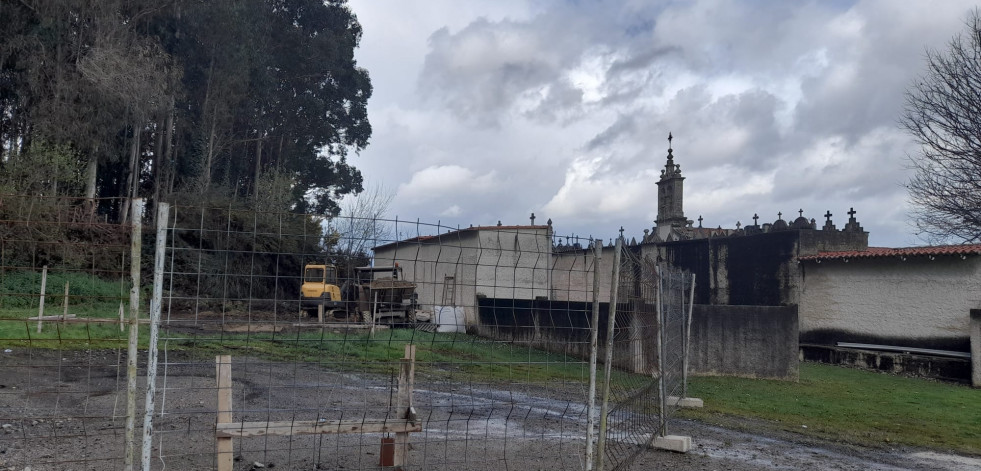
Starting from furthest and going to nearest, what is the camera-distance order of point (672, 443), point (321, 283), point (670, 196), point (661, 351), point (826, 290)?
point (670, 196) → point (826, 290) → point (321, 283) → point (672, 443) → point (661, 351)

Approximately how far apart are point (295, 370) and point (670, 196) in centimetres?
3211

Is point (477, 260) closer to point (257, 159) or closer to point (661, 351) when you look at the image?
point (661, 351)

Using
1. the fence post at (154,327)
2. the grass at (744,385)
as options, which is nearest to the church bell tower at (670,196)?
the grass at (744,385)

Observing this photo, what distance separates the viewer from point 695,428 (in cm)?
935

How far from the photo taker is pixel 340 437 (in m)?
7.84

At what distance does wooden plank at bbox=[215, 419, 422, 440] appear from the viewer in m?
5.18

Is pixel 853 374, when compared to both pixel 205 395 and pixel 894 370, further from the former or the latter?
pixel 205 395

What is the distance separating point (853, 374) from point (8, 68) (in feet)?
89.1

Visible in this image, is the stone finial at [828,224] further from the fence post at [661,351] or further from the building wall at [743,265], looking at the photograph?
the fence post at [661,351]

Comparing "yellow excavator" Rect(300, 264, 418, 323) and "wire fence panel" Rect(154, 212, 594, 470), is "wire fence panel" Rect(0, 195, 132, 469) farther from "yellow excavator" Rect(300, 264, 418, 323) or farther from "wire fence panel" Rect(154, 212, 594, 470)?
"yellow excavator" Rect(300, 264, 418, 323)

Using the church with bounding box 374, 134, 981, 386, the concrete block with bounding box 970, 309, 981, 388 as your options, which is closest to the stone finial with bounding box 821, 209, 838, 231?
the church with bounding box 374, 134, 981, 386

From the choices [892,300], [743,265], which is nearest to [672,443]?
[892,300]

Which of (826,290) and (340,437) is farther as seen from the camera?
(826,290)

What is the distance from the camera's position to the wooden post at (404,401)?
609cm
